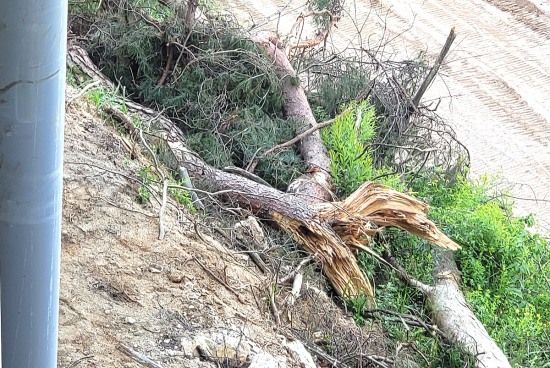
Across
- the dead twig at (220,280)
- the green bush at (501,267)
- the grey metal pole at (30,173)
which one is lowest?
the green bush at (501,267)

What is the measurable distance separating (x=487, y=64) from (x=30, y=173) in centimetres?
1112

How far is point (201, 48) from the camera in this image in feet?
25.1

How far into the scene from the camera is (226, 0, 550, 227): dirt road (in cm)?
1008

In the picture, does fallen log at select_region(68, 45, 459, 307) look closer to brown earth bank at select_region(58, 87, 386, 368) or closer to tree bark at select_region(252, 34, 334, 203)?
tree bark at select_region(252, 34, 334, 203)

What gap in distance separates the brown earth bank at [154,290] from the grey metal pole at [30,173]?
157cm

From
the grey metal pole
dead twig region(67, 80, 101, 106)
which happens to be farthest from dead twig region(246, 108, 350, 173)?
the grey metal pole

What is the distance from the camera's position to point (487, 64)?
1198cm

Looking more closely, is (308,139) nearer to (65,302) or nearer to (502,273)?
(502,273)

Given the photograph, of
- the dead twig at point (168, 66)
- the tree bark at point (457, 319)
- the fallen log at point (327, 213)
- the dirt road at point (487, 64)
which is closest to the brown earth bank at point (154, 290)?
the fallen log at point (327, 213)

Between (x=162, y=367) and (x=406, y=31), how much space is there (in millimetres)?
9705

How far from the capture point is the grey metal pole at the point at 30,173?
1.53 metres

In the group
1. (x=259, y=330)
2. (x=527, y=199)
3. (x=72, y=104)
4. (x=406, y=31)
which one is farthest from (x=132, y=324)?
(x=406, y=31)

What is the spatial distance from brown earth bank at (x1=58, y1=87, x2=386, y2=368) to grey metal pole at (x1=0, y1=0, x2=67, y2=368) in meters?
1.57

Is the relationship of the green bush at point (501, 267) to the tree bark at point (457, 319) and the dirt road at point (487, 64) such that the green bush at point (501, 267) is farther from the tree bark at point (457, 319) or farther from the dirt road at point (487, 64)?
the dirt road at point (487, 64)
